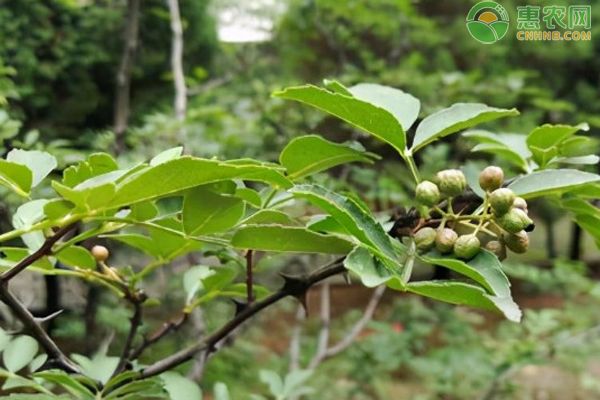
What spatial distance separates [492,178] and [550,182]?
44mm

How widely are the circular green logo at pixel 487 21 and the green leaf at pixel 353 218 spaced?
689mm

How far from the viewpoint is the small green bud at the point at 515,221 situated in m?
0.30

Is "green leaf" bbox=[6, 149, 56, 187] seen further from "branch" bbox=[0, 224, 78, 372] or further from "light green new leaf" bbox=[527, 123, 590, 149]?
"light green new leaf" bbox=[527, 123, 590, 149]

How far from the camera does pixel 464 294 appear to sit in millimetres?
265

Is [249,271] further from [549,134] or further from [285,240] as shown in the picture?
[549,134]

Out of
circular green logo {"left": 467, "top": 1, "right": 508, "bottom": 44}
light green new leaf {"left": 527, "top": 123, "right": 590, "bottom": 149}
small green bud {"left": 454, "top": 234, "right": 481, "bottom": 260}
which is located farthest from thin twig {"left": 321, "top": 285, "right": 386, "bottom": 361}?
small green bud {"left": 454, "top": 234, "right": 481, "bottom": 260}

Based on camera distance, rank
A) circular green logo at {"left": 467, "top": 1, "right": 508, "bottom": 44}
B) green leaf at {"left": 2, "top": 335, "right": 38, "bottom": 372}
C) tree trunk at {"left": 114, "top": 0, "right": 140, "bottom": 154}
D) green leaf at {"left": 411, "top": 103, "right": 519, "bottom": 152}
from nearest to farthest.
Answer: green leaf at {"left": 411, "top": 103, "right": 519, "bottom": 152} → green leaf at {"left": 2, "top": 335, "right": 38, "bottom": 372} → circular green logo at {"left": 467, "top": 1, "right": 508, "bottom": 44} → tree trunk at {"left": 114, "top": 0, "right": 140, "bottom": 154}

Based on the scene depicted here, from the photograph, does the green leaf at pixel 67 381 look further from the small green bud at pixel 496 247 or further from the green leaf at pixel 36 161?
the small green bud at pixel 496 247

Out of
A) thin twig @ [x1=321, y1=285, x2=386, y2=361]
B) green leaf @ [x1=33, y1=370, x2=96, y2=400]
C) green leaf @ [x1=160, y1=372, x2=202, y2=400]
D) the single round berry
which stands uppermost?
the single round berry

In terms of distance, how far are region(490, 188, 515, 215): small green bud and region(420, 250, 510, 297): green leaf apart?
27mm

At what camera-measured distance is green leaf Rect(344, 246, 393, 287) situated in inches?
10.4

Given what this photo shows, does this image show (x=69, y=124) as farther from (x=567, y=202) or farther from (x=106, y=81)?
(x=567, y=202)

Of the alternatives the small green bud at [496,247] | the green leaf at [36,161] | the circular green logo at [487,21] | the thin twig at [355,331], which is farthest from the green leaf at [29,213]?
the thin twig at [355,331]

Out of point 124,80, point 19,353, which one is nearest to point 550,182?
point 19,353
